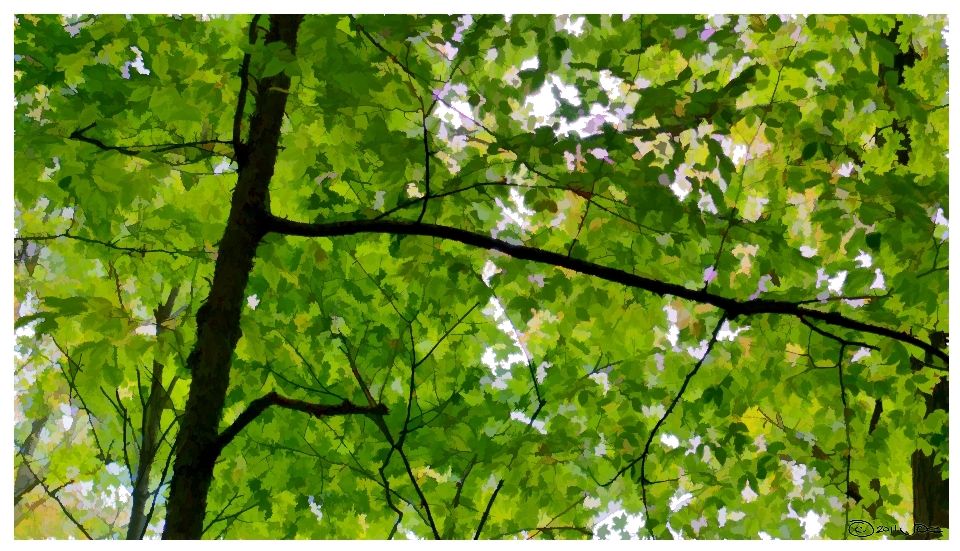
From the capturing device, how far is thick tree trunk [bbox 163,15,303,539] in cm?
219

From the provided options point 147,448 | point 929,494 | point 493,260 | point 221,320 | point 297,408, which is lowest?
point 297,408

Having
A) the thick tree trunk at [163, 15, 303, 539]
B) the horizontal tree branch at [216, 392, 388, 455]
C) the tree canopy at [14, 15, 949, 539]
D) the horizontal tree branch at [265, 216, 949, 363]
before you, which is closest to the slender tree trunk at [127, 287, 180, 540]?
the tree canopy at [14, 15, 949, 539]

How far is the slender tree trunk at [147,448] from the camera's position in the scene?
4.32 m

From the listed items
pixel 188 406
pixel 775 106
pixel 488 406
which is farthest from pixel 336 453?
pixel 775 106

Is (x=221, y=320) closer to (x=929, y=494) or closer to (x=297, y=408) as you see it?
(x=297, y=408)

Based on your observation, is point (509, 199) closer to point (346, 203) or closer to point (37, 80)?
point (346, 203)

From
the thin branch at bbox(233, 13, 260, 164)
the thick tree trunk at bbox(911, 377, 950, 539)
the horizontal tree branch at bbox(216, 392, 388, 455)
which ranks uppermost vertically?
the thin branch at bbox(233, 13, 260, 164)

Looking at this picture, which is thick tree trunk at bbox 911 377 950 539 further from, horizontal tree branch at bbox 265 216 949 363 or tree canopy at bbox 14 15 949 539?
horizontal tree branch at bbox 265 216 949 363

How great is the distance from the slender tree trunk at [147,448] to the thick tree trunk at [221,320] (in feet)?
7.04

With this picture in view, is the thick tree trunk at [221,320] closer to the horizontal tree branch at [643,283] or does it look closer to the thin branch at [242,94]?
the thin branch at [242,94]

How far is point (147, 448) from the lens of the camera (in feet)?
15.1

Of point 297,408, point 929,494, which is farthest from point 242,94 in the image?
point 929,494

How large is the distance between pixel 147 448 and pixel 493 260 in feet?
10.8

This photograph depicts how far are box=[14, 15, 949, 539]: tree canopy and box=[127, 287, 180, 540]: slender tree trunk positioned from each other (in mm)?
29
